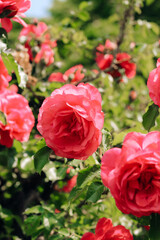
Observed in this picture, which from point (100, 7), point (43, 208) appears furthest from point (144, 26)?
point (100, 7)

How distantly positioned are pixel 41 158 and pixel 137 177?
0.25 metres

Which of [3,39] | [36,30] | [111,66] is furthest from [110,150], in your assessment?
[36,30]

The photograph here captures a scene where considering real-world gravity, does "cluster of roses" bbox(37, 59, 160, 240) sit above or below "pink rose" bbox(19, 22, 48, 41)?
above

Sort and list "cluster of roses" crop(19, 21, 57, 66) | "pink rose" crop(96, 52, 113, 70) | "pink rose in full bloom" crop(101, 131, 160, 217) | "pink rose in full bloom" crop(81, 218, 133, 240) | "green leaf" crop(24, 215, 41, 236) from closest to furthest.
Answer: "pink rose in full bloom" crop(101, 131, 160, 217) → "pink rose in full bloom" crop(81, 218, 133, 240) → "green leaf" crop(24, 215, 41, 236) → "cluster of roses" crop(19, 21, 57, 66) → "pink rose" crop(96, 52, 113, 70)

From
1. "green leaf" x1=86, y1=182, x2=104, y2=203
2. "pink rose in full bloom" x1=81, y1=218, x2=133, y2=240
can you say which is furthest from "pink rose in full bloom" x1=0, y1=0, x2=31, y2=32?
"pink rose in full bloom" x1=81, y1=218, x2=133, y2=240

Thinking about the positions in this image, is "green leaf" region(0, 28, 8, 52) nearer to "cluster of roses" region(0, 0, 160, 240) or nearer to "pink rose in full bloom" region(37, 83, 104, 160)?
"cluster of roses" region(0, 0, 160, 240)

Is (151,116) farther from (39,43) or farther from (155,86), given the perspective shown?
(39,43)

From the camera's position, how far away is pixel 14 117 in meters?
0.99

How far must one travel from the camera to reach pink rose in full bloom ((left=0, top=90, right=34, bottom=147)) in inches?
38.4

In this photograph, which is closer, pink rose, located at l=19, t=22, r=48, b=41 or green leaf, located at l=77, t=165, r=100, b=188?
green leaf, located at l=77, t=165, r=100, b=188

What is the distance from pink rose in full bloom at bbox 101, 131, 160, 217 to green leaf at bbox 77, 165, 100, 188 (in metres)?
0.10

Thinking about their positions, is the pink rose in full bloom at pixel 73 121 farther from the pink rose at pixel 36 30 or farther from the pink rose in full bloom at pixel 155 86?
the pink rose at pixel 36 30

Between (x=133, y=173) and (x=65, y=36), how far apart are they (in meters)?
1.19

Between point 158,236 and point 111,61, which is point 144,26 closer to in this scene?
point 111,61
